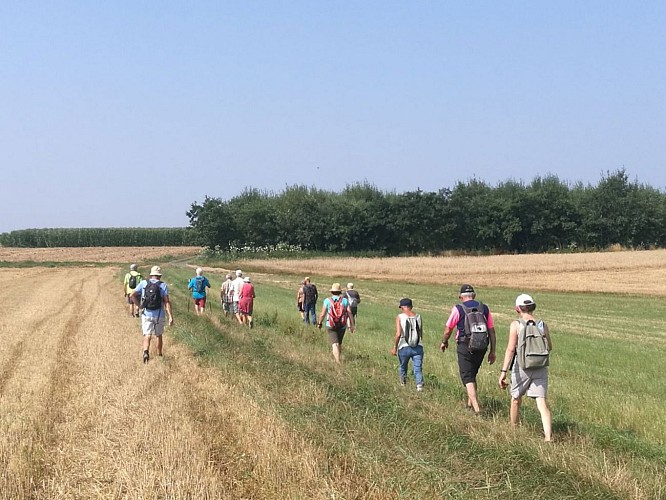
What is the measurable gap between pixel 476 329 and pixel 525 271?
147ft

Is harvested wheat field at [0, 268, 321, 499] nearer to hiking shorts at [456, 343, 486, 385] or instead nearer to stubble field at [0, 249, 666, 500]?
stubble field at [0, 249, 666, 500]

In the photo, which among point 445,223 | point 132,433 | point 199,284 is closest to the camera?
point 132,433

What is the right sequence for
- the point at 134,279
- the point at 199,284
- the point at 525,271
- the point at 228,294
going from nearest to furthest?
the point at 228,294
the point at 199,284
the point at 134,279
the point at 525,271

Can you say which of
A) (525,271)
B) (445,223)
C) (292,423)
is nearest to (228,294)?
(292,423)

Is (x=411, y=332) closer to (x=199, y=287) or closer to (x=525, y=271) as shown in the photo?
(x=199, y=287)

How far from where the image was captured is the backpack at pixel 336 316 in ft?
44.3

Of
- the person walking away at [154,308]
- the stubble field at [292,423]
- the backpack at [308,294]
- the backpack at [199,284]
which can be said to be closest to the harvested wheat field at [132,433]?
the stubble field at [292,423]

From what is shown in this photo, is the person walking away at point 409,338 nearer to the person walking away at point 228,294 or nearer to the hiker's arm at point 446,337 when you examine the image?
the hiker's arm at point 446,337

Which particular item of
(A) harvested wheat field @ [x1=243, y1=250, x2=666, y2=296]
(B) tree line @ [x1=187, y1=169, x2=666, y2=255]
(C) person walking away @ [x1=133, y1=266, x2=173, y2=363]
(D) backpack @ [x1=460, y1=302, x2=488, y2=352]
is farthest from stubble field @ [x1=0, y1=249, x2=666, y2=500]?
(B) tree line @ [x1=187, y1=169, x2=666, y2=255]

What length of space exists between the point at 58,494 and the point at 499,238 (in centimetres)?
8513

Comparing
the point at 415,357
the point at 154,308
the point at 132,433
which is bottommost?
the point at 132,433

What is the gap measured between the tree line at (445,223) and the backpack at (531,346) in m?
75.1

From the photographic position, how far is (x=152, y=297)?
13688 millimetres

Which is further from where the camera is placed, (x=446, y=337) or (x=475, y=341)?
(x=446, y=337)
